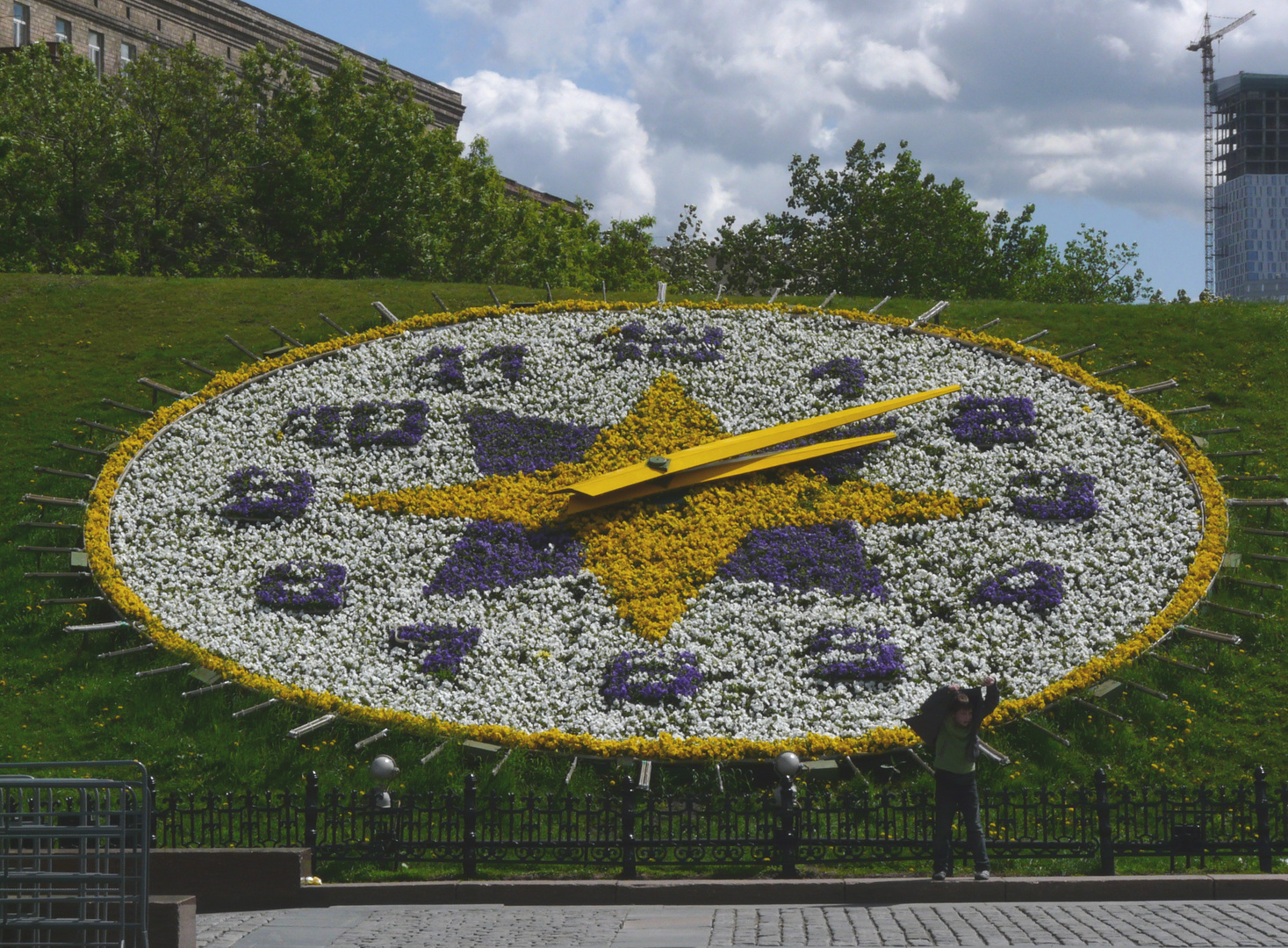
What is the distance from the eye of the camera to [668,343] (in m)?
22.2

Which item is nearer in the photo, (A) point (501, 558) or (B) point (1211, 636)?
(B) point (1211, 636)

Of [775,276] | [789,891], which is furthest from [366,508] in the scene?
[775,276]

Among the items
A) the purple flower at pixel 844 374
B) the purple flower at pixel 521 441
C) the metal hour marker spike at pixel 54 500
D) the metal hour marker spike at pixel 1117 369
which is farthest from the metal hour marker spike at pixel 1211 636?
the metal hour marker spike at pixel 54 500

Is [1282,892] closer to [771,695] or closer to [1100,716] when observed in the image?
[1100,716]

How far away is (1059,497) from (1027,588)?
2.40 metres

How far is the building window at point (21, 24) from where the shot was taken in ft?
161

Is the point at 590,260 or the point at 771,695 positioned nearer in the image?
the point at 771,695

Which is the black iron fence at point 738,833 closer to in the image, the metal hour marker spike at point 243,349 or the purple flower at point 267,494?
the purple flower at point 267,494

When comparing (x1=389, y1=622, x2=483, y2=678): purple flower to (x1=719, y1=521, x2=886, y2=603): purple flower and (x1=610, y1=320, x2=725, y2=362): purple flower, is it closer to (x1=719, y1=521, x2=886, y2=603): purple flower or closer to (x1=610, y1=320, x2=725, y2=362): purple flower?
(x1=719, y1=521, x2=886, y2=603): purple flower

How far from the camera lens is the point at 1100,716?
46.4 feet

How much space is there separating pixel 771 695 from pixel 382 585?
17.7ft

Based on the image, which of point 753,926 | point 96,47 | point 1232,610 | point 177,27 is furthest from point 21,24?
point 753,926

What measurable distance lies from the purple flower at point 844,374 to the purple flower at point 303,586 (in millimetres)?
8592

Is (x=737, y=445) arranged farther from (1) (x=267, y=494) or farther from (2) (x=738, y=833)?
(2) (x=738, y=833)
